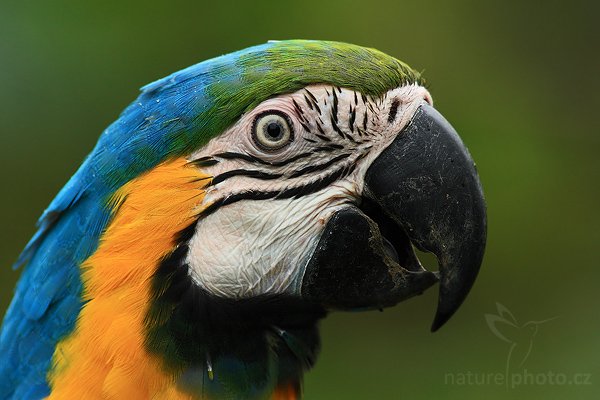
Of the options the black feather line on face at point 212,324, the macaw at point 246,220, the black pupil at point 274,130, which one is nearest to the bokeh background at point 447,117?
the black feather line on face at point 212,324

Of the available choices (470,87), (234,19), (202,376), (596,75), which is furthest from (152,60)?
(596,75)

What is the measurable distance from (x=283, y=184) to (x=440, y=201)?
38cm

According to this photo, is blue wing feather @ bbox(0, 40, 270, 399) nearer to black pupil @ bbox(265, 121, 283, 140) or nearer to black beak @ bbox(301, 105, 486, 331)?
black pupil @ bbox(265, 121, 283, 140)

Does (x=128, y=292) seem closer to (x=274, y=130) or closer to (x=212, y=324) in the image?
(x=212, y=324)

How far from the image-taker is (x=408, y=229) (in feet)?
5.76

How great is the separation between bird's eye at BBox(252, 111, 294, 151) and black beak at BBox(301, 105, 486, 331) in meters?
0.22

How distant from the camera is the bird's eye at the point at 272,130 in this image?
5.85 ft

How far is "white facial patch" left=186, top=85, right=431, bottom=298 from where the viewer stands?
1.79 m

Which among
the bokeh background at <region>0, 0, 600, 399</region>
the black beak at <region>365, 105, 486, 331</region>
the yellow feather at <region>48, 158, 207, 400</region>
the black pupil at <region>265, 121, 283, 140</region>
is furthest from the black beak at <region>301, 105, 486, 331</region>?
the bokeh background at <region>0, 0, 600, 399</region>

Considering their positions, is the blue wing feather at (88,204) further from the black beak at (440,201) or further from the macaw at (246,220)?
the black beak at (440,201)

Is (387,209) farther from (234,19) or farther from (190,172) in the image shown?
(234,19)

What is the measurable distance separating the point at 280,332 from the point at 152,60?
203cm

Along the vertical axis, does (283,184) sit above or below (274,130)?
below

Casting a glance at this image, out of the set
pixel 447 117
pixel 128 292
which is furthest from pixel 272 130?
pixel 447 117
